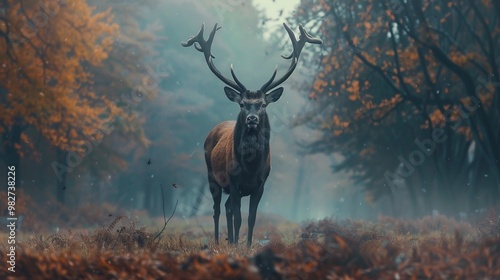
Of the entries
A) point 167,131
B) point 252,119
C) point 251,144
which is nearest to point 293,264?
point 252,119

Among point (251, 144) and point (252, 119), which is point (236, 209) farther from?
point (252, 119)

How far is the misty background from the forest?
133mm

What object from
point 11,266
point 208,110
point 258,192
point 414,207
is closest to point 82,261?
point 11,266

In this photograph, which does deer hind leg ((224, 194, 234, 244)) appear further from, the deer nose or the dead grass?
the dead grass

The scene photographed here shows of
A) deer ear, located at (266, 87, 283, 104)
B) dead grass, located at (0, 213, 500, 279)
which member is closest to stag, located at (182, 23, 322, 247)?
deer ear, located at (266, 87, 283, 104)

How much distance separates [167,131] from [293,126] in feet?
57.3

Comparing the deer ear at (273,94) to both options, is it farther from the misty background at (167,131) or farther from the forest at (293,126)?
the misty background at (167,131)

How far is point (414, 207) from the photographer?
3169 centimetres

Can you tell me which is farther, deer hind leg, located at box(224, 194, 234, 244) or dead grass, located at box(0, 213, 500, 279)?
deer hind leg, located at box(224, 194, 234, 244)

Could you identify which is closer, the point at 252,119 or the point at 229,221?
the point at 252,119

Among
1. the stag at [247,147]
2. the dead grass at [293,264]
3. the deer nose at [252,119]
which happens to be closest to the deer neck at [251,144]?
the stag at [247,147]

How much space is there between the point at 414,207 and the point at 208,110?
83.2 ft

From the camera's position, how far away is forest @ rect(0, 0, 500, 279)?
284 inches

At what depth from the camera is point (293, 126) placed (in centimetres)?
3195
